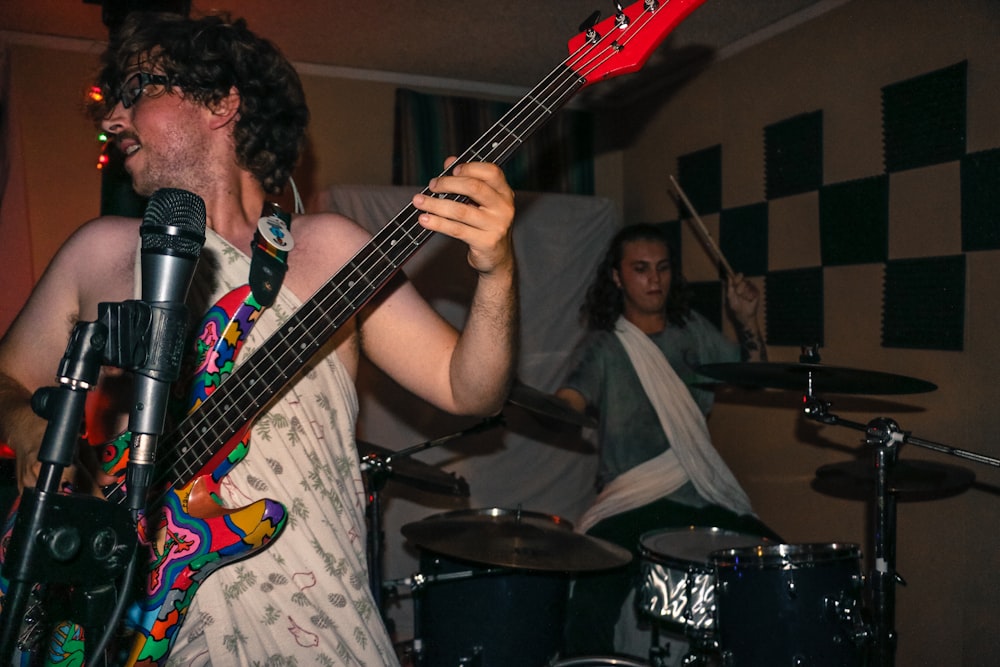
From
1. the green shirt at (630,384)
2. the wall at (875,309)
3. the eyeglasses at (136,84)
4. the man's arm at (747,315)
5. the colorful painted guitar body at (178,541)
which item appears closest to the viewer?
the colorful painted guitar body at (178,541)

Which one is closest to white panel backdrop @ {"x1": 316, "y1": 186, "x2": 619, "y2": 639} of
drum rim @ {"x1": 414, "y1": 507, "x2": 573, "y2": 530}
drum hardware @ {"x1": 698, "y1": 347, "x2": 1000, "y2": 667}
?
drum rim @ {"x1": 414, "y1": 507, "x2": 573, "y2": 530}

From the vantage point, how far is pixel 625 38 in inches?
52.2

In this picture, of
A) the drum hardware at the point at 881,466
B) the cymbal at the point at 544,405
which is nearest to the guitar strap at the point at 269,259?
the cymbal at the point at 544,405

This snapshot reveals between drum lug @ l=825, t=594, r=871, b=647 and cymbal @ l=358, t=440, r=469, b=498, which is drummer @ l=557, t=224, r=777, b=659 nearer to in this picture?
cymbal @ l=358, t=440, r=469, b=498

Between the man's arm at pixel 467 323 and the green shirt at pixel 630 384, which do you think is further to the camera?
the green shirt at pixel 630 384

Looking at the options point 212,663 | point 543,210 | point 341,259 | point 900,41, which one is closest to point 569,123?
point 543,210

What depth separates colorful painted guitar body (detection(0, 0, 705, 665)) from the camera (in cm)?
116

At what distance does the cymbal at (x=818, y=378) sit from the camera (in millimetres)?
2393

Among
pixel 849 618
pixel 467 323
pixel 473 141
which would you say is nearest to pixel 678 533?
pixel 849 618

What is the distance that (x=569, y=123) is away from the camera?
16.0 feet

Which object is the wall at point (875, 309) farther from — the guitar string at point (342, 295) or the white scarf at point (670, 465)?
the guitar string at point (342, 295)

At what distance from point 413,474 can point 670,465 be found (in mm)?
1198

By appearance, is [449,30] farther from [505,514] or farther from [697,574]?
[697,574]

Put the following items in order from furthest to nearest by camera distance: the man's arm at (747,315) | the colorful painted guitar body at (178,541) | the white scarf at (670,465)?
1. the man's arm at (747,315)
2. the white scarf at (670,465)
3. the colorful painted guitar body at (178,541)
